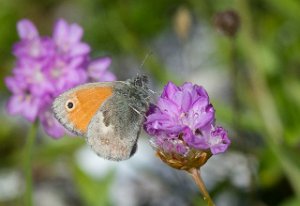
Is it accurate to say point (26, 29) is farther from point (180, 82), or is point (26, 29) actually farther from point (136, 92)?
point (180, 82)

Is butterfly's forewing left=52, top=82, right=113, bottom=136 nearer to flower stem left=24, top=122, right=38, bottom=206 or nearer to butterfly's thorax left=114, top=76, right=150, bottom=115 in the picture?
butterfly's thorax left=114, top=76, right=150, bottom=115

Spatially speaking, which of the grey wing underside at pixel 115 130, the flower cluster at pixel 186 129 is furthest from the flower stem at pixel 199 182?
the grey wing underside at pixel 115 130

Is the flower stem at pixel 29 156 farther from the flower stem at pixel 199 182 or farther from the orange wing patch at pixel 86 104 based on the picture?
the flower stem at pixel 199 182

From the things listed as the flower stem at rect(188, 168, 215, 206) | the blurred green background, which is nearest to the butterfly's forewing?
the flower stem at rect(188, 168, 215, 206)

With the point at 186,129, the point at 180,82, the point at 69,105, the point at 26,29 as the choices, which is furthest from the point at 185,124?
the point at 180,82

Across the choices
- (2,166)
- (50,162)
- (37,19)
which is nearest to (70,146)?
(50,162)

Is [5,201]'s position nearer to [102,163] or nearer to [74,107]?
[102,163]
